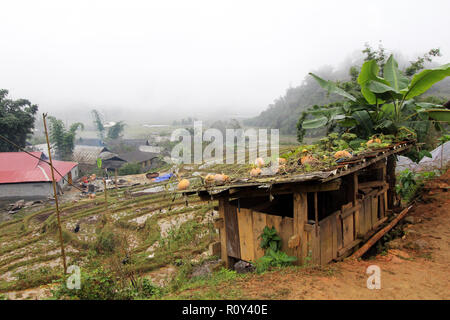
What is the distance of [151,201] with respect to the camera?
780 inches

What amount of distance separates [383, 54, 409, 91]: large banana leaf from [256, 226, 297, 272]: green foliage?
15.6 ft

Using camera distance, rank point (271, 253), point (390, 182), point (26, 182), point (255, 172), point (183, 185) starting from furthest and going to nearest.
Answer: point (26, 182)
point (390, 182)
point (271, 253)
point (183, 185)
point (255, 172)

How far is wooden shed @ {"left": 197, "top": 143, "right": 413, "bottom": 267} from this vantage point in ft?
13.5

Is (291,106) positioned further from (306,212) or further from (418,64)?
(306,212)

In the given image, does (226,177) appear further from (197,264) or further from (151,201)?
(151,201)

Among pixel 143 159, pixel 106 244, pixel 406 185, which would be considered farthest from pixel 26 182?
pixel 406 185

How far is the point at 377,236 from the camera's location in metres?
5.83

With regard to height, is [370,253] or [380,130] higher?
[380,130]

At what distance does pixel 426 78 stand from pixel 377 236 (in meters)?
3.34

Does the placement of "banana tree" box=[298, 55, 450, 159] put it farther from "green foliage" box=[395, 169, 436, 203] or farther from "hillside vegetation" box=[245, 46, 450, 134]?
"hillside vegetation" box=[245, 46, 450, 134]

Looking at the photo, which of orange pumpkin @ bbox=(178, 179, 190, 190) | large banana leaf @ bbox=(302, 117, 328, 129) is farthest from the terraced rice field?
large banana leaf @ bbox=(302, 117, 328, 129)

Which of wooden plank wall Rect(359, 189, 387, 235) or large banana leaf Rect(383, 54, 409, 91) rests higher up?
large banana leaf Rect(383, 54, 409, 91)
